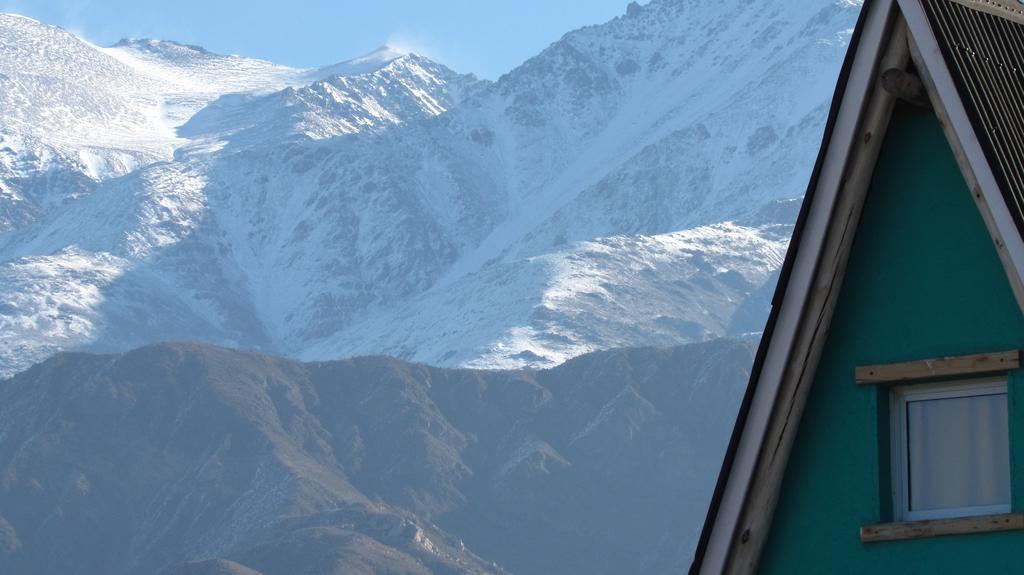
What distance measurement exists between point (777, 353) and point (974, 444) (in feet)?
2.03

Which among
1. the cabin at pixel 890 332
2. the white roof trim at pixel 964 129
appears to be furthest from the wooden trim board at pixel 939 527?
the white roof trim at pixel 964 129

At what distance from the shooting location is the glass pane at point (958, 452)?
21.3 feet

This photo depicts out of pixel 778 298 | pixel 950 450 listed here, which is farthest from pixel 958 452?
A: pixel 778 298

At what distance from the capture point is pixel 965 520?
6.37m

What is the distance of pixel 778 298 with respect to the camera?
675 centimetres

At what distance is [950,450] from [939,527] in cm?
27

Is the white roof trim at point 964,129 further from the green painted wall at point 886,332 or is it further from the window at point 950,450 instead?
the window at point 950,450

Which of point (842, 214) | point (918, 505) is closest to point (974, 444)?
point (918, 505)

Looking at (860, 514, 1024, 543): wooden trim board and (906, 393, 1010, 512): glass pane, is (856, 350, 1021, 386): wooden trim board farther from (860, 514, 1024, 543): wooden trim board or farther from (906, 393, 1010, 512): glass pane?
(860, 514, 1024, 543): wooden trim board

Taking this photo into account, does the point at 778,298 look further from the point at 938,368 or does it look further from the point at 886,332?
the point at 938,368

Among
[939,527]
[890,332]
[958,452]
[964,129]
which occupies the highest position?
[964,129]

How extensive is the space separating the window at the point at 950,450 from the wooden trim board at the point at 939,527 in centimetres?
7

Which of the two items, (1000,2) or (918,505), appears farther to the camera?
(1000,2)

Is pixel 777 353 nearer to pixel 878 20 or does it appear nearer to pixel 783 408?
pixel 783 408
